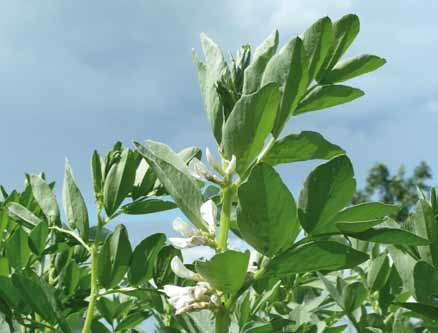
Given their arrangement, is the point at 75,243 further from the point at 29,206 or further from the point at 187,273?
the point at 187,273

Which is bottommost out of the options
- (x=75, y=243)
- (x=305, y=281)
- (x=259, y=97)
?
(x=305, y=281)

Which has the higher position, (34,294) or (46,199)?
(46,199)

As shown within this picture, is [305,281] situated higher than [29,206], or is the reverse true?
[29,206]

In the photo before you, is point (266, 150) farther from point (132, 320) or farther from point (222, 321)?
point (132, 320)

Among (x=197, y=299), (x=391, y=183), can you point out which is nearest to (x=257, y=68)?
(x=197, y=299)

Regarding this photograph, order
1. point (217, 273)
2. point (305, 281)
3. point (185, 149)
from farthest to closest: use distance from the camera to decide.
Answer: point (305, 281) < point (185, 149) < point (217, 273)

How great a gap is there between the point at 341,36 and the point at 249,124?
0.21 metres

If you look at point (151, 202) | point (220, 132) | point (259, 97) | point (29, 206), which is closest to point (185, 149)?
point (151, 202)

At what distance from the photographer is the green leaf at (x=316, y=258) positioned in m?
0.71

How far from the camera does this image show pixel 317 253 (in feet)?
2.34

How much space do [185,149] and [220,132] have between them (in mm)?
223

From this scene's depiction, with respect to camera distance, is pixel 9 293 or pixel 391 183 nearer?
pixel 9 293

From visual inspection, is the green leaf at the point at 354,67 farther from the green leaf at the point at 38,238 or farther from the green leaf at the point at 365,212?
the green leaf at the point at 38,238

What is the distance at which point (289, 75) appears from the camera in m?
0.77
